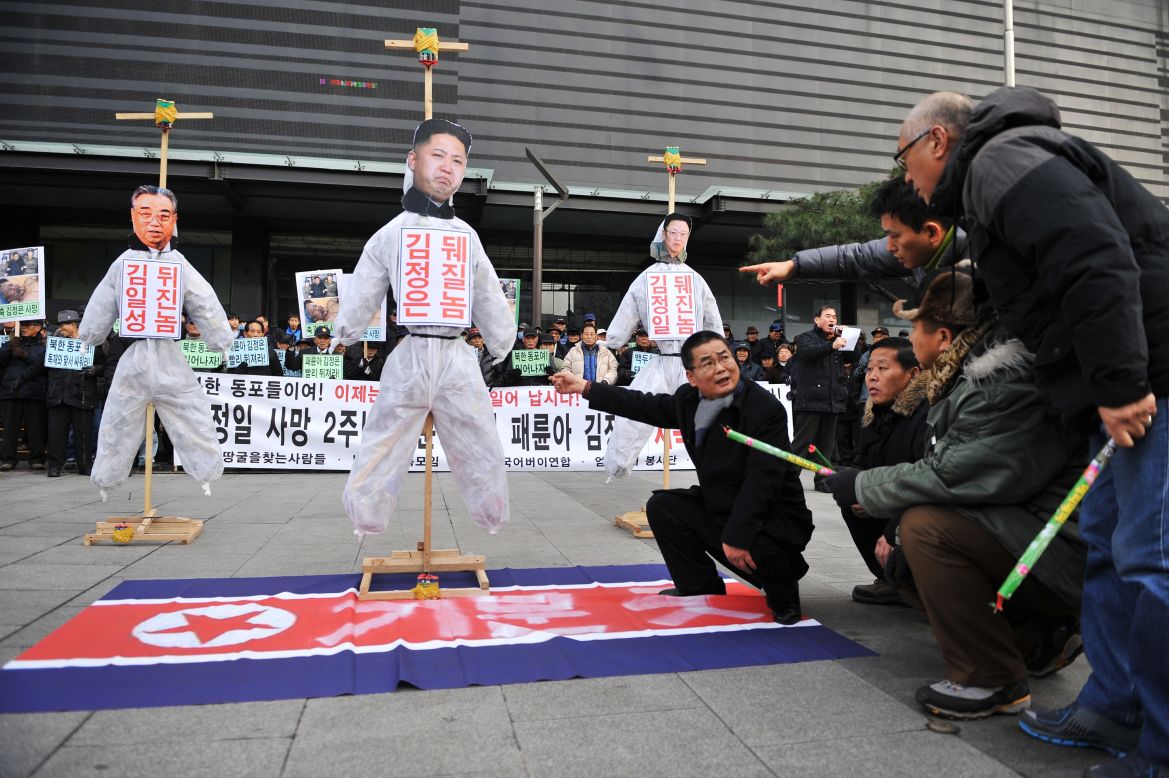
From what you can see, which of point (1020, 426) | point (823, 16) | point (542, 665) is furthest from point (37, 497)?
point (823, 16)

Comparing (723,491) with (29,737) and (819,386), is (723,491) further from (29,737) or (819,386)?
(819,386)

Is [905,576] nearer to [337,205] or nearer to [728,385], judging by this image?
[728,385]

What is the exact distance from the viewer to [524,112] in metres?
32.6

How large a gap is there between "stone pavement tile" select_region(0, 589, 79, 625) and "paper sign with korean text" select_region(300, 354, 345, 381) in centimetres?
629

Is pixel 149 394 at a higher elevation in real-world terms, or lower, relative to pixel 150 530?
higher

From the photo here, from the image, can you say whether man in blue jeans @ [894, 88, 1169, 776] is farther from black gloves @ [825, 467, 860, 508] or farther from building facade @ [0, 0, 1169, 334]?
building facade @ [0, 0, 1169, 334]

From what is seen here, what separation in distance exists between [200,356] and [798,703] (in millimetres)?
9315

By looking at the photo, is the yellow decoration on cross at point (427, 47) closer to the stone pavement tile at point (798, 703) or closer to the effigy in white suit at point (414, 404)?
the effigy in white suit at point (414, 404)

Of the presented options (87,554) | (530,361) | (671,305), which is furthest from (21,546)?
(530,361)

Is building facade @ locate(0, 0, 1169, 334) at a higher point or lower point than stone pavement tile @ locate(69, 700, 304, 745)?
higher

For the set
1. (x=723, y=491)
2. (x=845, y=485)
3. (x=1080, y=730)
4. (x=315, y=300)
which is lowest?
(x=1080, y=730)

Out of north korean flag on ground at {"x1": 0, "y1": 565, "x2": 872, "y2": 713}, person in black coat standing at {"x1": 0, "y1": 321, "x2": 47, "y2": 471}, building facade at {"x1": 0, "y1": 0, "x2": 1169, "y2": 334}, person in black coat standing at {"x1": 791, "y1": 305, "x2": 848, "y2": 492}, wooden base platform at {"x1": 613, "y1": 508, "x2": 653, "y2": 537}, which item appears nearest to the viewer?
north korean flag on ground at {"x1": 0, "y1": 565, "x2": 872, "y2": 713}

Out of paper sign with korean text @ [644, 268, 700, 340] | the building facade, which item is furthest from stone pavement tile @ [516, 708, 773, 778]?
the building facade

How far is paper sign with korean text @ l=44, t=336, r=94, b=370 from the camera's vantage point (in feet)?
30.0
